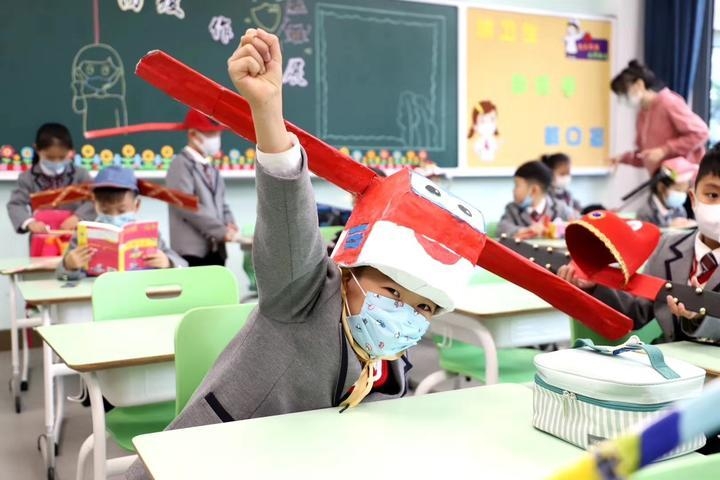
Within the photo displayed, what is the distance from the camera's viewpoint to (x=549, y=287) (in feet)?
4.21

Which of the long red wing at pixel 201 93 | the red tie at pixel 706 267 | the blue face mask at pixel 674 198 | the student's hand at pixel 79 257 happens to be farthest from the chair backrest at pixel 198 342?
the blue face mask at pixel 674 198

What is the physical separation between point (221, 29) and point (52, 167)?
1.50 m

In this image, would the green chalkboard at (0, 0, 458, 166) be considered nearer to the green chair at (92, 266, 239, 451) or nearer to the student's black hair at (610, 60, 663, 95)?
the student's black hair at (610, 60, 663, 95)

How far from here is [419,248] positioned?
44.8 inches

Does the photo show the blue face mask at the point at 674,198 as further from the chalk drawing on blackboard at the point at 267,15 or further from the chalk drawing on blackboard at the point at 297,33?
the chalk drawing on blackboard at the point at 267,15

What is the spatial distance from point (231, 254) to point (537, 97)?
2.97 metres

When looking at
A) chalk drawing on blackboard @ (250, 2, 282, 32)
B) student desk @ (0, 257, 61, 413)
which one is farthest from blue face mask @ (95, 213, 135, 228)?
chalk drawing on blackboard @ (250, 2, 282, 32)

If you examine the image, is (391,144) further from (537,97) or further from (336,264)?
(336,264)

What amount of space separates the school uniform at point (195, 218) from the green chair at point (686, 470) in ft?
11.3

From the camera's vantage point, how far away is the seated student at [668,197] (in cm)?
465

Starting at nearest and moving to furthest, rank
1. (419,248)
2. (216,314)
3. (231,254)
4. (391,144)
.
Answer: (419,248) → (216,314) → (231,254) → (391,144)

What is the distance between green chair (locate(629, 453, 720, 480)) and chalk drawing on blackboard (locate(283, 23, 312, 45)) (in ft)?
16.0

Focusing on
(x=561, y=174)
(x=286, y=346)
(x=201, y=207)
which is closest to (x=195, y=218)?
(x=201, y=207)

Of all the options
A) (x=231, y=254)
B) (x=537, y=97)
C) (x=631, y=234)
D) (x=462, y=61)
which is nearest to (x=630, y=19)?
(x=537, y=97)
